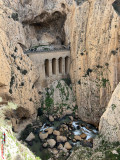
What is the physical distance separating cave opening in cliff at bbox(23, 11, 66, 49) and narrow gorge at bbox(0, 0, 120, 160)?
0.92 feet

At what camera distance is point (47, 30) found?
106 feet

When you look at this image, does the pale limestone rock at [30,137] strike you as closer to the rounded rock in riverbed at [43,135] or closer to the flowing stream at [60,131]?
the flowing stream at [60,131]

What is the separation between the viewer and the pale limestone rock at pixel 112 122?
14.5m

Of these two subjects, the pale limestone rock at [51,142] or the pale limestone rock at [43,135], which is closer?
the pale limestone rock at [51,142]

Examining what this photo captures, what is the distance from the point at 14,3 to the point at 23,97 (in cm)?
1669

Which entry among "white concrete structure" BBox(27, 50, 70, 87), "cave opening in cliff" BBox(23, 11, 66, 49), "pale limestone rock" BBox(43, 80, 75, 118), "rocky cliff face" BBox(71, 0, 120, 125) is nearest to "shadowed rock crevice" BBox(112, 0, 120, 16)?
"rocky cliff face" BBox(71, 0, 120, 125)

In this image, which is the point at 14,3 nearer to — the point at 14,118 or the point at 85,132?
the point at 14,118

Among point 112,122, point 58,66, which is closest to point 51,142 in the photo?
point 112,122

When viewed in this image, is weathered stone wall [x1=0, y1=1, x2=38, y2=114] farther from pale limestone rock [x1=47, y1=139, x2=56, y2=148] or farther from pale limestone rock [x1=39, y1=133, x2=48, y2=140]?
pale limestone rock [x1=47, y1=139, x2=56, y2=148]

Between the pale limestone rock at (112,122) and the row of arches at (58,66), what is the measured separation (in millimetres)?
14118

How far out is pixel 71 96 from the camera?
90.0ft

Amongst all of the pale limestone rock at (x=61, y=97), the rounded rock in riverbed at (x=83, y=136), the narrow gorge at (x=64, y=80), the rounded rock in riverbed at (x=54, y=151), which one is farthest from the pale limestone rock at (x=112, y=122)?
the pale limestone rock at (x=61, y=97)

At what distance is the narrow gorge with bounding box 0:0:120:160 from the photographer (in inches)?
731

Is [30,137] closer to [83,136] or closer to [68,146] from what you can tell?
[68,146]
